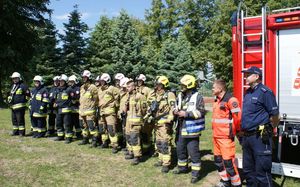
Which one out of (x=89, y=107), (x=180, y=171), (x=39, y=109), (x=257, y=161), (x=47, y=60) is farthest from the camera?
(x=47, y=60)

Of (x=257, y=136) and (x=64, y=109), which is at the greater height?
(x=64, y=109)

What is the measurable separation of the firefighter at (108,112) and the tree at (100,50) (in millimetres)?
14674

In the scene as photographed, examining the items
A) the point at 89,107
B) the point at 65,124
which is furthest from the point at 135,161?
the point at 65,124

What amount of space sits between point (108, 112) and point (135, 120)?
1.46 meters

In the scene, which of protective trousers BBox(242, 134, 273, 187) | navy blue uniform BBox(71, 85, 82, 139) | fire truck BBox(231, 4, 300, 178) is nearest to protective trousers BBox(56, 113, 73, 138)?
navy blue uniform BBox(71, 85, 82, 139)

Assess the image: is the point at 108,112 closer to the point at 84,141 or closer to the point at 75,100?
the point at 84,141

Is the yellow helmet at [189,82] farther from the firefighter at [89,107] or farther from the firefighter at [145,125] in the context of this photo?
the firefighter at [89,107]

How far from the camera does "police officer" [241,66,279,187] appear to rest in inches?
223

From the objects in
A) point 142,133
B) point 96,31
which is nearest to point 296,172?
point 142,133

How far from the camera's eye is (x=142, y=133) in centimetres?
987

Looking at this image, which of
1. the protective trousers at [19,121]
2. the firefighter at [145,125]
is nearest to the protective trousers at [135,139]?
the firefighter at [145,125]

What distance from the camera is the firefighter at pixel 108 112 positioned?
991 cm

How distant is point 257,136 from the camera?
18.9 ft

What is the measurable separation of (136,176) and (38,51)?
19.2 meters
